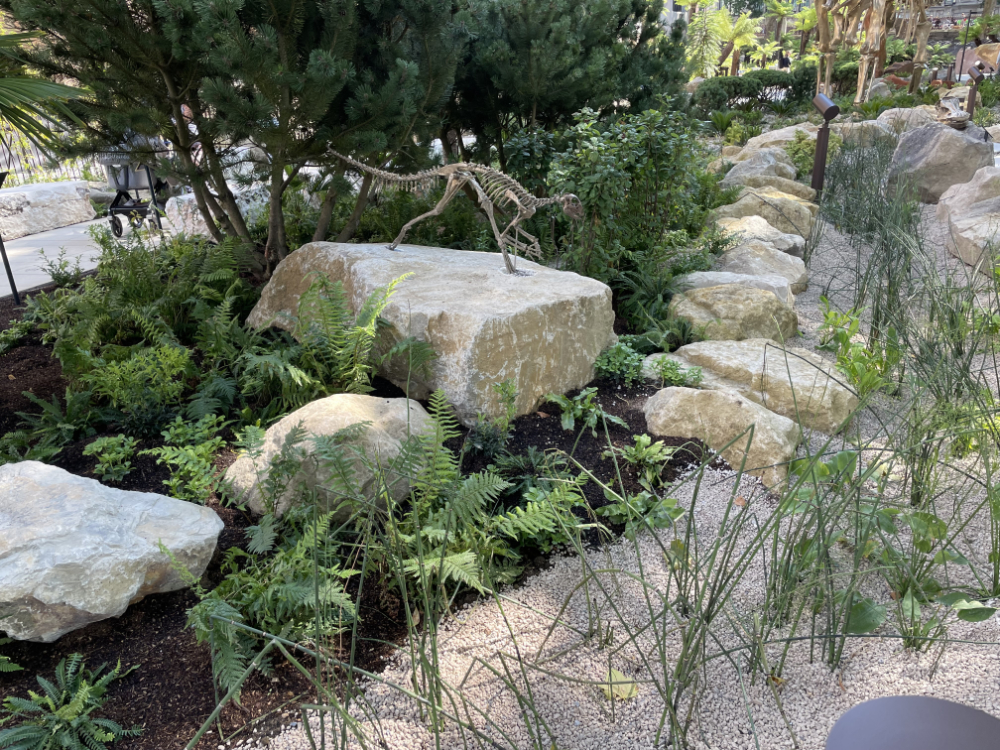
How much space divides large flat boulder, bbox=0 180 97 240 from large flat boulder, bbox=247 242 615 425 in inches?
237

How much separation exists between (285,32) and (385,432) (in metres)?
2.51

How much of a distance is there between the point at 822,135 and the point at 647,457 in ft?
19.3

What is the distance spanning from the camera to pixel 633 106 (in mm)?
6609

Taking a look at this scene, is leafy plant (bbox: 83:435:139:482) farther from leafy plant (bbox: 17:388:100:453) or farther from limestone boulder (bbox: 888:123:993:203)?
limestone boulder (bbox: 888:123:993:203)

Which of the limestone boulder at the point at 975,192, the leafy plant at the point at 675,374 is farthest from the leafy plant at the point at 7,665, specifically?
the limestone boulder at the point at 975,192

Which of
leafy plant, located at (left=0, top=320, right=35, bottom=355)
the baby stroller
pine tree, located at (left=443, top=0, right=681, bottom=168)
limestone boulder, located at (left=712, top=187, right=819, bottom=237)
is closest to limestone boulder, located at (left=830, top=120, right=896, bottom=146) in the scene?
limestone boulder, located at (left=712, top=187, right=819, bottom=237)

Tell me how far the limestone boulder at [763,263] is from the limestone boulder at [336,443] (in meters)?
3.44

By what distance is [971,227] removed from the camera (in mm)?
6172

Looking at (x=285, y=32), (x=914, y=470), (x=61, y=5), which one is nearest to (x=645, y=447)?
(x=914, y=470)

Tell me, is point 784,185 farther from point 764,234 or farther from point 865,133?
point 764,234

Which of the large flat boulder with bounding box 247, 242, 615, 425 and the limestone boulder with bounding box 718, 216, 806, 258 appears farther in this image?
the limestone boulder with bounding box 718, 216, 806, 258

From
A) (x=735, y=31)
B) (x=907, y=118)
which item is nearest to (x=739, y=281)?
(x=907, y=118)

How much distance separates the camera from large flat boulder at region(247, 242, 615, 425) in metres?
3.21

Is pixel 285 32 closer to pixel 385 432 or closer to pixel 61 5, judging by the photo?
pixel 61 5
